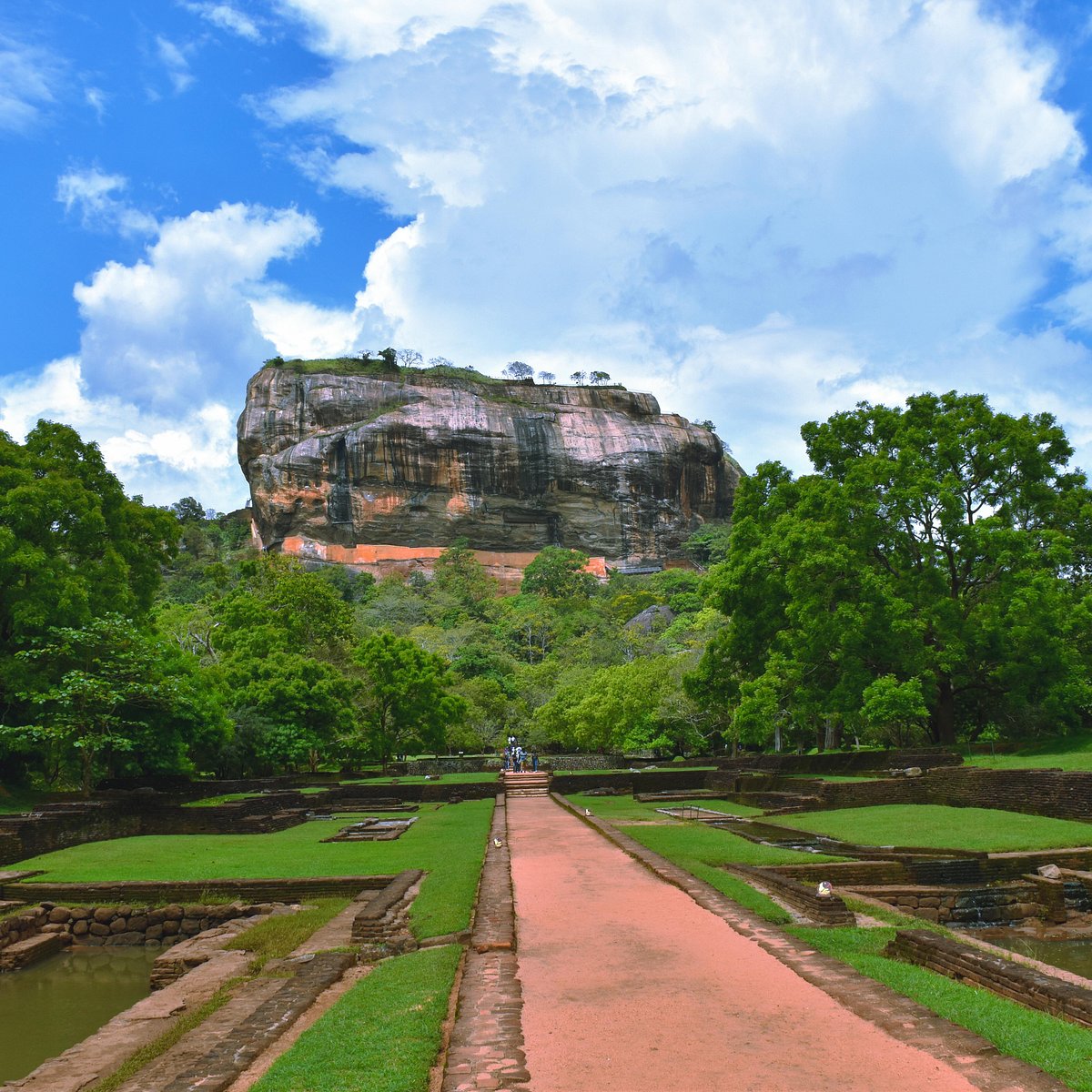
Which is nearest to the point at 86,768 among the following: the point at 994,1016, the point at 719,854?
the point at 719,854

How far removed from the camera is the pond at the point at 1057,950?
854 centimetres

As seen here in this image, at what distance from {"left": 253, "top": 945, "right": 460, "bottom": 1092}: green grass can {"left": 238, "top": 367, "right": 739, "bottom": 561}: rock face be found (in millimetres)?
90588

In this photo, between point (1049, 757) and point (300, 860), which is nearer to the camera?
point (300, 860)

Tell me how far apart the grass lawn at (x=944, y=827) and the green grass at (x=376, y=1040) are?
8.76 metres

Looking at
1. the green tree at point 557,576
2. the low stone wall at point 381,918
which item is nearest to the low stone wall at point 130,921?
the low stone wall at point 381,918

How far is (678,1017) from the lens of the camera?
514cm

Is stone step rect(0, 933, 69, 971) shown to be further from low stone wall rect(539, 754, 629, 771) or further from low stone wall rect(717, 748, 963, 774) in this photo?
low stone wall rect(539, 754, 629, 771)

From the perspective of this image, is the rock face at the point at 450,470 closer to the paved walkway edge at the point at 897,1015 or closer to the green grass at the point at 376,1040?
the paved walkway edge at the point at 897,1015

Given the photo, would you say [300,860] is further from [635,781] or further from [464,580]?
[464,580]

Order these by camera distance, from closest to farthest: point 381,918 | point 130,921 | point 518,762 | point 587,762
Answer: point 381,918, point 130,921, point 518,762, point 587,762

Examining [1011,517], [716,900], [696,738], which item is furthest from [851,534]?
[716,900]

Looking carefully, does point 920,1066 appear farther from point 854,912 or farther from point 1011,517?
point 1011,517

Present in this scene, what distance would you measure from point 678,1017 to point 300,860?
9935 mm

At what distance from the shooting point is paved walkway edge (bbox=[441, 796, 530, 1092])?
4.29m
